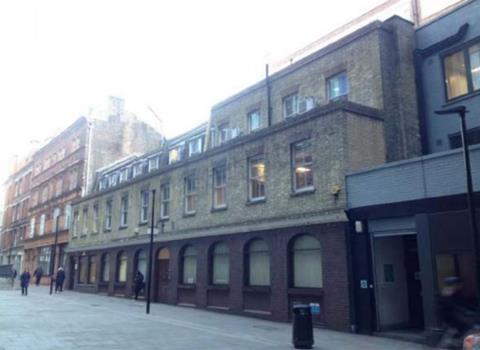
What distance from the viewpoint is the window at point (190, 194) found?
75.7ft

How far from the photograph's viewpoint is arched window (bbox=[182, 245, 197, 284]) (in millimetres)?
22406

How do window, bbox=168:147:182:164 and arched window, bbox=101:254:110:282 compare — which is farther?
arched window, bbox=101:254:110:282

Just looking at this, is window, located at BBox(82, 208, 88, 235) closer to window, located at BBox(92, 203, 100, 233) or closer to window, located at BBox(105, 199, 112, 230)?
window, located at BBox(92, 203, 100, 233)

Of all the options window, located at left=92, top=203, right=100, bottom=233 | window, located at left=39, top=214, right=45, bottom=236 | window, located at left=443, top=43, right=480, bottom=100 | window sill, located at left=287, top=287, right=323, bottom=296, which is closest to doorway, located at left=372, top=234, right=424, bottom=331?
window sill, located at left=287, top=287, right=323, bottom=296

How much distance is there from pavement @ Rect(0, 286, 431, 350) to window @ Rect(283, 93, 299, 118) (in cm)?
862

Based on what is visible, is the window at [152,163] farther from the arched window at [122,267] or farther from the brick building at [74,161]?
the brick building at [74,161]

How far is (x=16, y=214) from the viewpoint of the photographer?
60781 mm

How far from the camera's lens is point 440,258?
12.2 metres

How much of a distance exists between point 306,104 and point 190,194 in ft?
25.0

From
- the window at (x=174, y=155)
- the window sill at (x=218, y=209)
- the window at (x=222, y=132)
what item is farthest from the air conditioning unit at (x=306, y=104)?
the window at (x=174, y=155)

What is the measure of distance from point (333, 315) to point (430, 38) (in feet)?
35.3

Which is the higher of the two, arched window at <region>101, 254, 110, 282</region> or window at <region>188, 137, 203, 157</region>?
window at <region>188, 137, 203, 157</region>

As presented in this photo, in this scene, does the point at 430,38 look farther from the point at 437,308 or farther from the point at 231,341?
the point at 231,341

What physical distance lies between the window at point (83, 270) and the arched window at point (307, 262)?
21.9 metres
